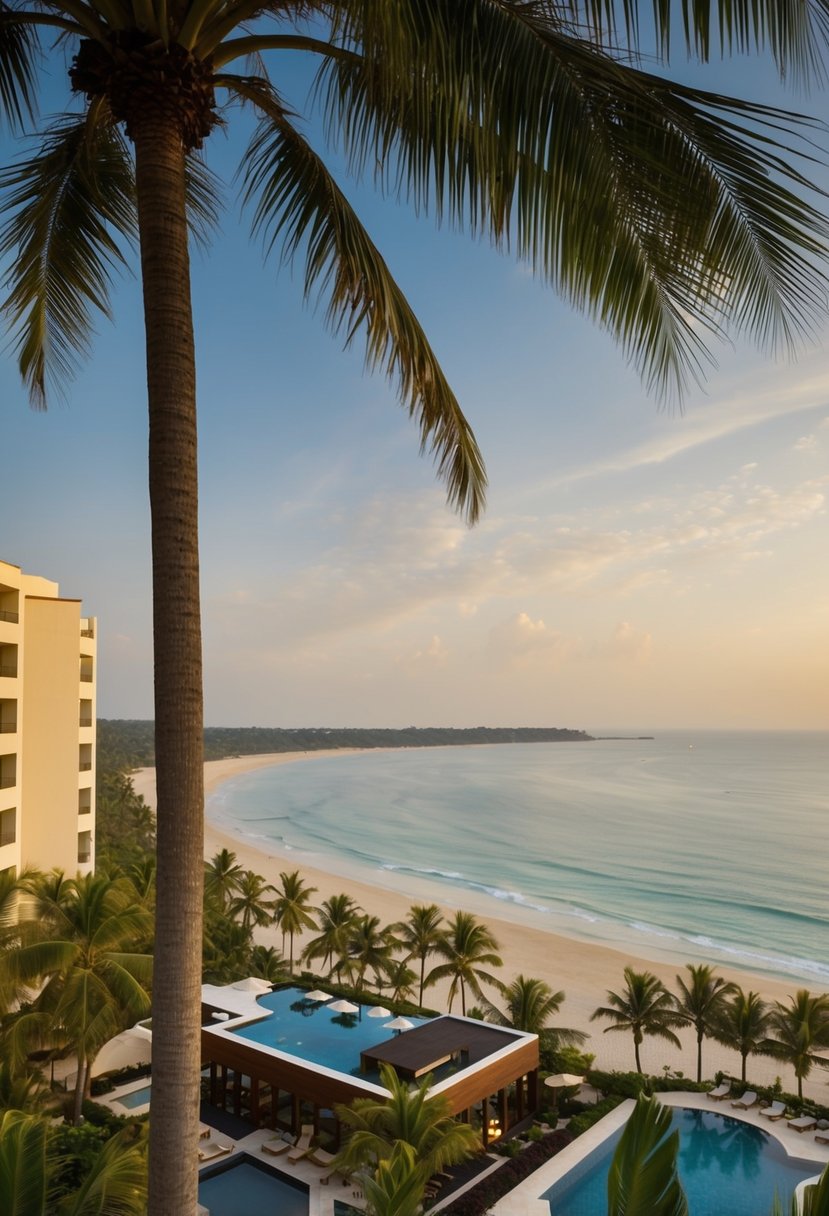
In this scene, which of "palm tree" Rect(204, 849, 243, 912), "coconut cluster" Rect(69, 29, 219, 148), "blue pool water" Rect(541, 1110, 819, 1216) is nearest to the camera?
"coconut cluster" Rect(69, 29, 219, 148)

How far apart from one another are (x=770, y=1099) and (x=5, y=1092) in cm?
1547

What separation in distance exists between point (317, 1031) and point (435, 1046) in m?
3.07

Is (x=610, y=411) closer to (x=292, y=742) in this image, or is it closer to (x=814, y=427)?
(x=814, y=427)

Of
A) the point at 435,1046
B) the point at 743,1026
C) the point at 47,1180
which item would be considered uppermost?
the point at 47,1180

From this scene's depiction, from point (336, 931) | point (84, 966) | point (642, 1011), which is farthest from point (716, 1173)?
point (336, 931)

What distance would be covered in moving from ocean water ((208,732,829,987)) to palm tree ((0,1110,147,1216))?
107ft

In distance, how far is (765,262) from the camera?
11.1 ft

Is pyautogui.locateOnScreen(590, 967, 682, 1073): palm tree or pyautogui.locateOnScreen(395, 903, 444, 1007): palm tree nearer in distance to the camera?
pyautogui.locateOnScreen(590, 967, 682, 1073): palm tree

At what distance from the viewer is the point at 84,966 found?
14.8m

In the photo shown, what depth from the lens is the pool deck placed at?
44.6 ft

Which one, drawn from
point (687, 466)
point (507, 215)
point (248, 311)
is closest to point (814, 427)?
point (687, 466)

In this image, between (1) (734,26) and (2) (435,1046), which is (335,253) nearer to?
(1) (734,26)

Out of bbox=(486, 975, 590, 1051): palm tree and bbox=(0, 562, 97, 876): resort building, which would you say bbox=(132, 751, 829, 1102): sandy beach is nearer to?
bbox=(486, 975, 590, 1051): palm tree

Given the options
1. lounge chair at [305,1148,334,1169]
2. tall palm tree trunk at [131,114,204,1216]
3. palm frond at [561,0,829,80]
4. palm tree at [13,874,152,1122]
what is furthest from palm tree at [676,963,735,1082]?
palm frond at [561,0,829,80]
